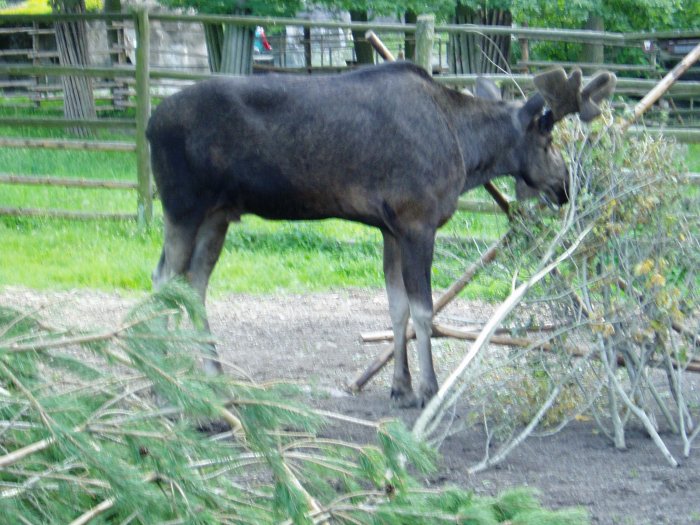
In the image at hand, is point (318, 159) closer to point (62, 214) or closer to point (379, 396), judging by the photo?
point (379, 396)

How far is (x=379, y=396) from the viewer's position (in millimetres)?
7035

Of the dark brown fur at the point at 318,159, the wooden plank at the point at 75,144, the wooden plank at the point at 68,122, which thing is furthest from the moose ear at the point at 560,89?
the wooden plank at the point at 68,122

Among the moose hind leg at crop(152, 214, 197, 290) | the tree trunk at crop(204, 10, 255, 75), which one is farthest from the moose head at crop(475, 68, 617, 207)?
the tree trunk at crop(204, 10, 255, 75)

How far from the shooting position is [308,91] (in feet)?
21.7

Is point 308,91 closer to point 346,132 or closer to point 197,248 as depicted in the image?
point 346,132

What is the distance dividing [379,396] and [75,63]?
13608 mm

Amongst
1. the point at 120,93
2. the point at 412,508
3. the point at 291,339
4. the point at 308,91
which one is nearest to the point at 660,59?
the point at 120,93

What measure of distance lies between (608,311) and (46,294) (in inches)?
220

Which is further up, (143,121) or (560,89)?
(560,89)

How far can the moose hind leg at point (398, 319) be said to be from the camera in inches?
268

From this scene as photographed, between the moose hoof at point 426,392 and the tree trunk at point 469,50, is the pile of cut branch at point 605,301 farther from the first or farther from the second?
the tree trunk at point 469,50

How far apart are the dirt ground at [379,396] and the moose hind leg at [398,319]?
119 mm

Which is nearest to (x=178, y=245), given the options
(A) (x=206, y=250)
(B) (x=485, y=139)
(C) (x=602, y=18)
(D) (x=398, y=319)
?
(A) (x=206, y=250)

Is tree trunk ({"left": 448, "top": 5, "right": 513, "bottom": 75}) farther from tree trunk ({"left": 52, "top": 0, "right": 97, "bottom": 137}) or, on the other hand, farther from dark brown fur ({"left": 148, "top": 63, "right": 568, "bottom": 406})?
dark brown fur ({"left": 148, "top": 63, "right": 568, "bottom": 406})
